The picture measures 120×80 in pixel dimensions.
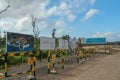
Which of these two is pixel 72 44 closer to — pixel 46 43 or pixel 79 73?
pixel 46 43

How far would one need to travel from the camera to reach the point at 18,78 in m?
14.8

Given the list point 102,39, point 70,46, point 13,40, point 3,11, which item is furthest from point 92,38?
point 13,40

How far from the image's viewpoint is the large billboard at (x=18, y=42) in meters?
18.5

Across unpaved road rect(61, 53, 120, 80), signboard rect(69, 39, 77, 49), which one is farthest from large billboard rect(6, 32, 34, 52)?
signboard rect(69, 39, 77, 49)

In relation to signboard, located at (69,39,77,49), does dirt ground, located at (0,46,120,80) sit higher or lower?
lower

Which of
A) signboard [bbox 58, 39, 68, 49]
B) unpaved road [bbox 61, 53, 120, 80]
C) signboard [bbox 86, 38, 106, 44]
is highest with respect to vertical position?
signboard [bbox 86, 38, 106, 44]

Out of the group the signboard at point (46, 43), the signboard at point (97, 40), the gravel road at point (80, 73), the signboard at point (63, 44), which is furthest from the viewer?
the signboard at point (97, 40)

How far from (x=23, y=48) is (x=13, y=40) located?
1.68m

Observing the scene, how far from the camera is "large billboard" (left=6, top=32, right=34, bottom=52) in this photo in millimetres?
18538

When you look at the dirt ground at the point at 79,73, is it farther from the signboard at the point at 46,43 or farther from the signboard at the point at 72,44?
the signboard at the point at 72,44

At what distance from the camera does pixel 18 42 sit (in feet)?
64.7

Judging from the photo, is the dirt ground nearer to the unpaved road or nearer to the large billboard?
the unpaved road

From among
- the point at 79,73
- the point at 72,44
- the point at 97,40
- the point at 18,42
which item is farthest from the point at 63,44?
the point at 97,40

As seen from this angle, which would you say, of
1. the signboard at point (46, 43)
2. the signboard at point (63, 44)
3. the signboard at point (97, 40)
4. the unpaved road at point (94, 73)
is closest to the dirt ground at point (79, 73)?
the unpaved road at point (94, 73)
